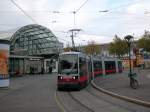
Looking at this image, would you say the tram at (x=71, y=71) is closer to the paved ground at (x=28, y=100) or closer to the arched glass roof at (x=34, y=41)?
the paved ground at (x=28, y=100)

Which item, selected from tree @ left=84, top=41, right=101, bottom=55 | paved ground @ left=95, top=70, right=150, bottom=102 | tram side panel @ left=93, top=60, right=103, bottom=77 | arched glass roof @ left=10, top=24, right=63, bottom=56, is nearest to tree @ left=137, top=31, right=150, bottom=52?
tree @ left=84, top=41, right=101, bottom=55

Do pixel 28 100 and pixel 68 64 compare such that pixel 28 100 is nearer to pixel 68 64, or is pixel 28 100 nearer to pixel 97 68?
pixel 68 64

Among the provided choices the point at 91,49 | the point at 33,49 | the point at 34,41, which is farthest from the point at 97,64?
the point at 91,49

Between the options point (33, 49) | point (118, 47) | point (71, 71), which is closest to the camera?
point (71, 71)

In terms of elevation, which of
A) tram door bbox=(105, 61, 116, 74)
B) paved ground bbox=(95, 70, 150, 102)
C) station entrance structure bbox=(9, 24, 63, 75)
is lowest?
paved ground bbox=(95, 70, 150, 102)

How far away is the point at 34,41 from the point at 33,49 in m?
2.26

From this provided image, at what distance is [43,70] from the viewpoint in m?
79.6

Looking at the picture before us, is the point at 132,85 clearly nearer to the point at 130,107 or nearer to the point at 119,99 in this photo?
the point at 119,99

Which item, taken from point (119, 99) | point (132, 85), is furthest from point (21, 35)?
point (119, 99)

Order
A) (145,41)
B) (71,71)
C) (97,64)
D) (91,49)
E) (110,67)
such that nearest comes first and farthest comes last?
(71,71)
(97,64)
(110,67)
(145,41)
(91,49)

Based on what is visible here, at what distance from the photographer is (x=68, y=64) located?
29.6m

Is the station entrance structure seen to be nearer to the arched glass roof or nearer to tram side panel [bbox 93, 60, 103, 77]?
the arched glass roof

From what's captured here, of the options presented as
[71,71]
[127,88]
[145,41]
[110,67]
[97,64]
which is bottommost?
[127,88]

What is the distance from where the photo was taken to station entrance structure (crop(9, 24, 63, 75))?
237 feet
